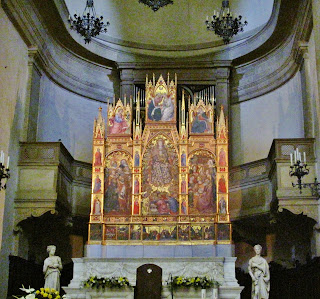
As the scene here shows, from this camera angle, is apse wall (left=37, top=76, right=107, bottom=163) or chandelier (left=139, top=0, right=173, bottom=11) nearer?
apse wall (left=37, top=76, right=107, bottom=163)

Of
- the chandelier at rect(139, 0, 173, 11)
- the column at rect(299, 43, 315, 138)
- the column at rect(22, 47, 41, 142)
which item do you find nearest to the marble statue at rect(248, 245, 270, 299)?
the column at rect(299, 43, 315, 138)

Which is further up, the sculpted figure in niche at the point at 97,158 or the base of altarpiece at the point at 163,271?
the sculpted figure in niche at the point at 97,158

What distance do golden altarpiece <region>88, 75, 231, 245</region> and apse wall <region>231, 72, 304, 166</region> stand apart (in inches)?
139

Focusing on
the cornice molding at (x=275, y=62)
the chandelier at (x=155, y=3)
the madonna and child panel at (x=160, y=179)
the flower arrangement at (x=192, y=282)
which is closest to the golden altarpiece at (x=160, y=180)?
the madonna and child panel at (x=160, y=179)

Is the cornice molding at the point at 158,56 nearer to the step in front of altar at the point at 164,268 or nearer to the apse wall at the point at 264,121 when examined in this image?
the apse wall at the point at 264,121

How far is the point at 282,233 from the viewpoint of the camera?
19.7 m

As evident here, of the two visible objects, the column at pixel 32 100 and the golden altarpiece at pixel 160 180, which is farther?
the column at pixel 32 100

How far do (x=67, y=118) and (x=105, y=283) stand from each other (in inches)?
342

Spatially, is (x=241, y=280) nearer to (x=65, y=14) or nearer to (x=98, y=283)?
(x=98, y=283)

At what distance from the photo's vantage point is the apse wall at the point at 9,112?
16206mm

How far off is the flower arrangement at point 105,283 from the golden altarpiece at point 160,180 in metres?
2.13

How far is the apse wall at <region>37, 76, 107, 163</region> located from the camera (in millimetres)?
20422

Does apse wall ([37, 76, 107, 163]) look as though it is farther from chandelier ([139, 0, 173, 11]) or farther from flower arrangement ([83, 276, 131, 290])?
flower arrangement ([83, 276, 131, 290])

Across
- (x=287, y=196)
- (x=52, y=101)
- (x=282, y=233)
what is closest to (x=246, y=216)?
(x=282, y=233)
